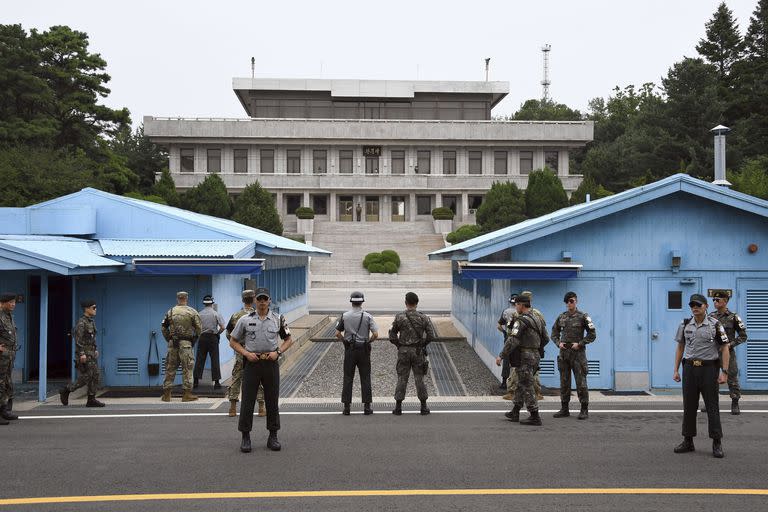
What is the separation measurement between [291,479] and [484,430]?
3306 mm

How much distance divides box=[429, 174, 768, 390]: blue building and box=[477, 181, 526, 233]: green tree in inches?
1414

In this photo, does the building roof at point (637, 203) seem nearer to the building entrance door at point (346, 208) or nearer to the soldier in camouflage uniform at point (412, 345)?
the soldier in camouflage uniform at point (412, 345)

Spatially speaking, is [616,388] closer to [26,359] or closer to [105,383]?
[105,383]

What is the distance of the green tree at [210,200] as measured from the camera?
52.1 meters

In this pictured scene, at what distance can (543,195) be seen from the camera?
53000 millimetres

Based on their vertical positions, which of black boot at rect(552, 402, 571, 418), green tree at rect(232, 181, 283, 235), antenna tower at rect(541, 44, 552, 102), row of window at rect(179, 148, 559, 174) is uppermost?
antenna tower at rect(541, 44, 552, 102)

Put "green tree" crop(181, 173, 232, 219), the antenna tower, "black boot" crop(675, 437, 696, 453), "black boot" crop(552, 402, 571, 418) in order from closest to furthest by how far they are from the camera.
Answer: "black boot" crop(675, 437, 696, 453)
"black boot" crop(552, 402, 571, 418)
"green tree" crop(181, 173, 232, 219)
the antenna tower

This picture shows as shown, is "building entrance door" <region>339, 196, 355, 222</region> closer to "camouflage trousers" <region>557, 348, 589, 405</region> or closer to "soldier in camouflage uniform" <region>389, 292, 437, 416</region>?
"soldier in camouflage uniform" <region>389, 292, 437, 416</region>

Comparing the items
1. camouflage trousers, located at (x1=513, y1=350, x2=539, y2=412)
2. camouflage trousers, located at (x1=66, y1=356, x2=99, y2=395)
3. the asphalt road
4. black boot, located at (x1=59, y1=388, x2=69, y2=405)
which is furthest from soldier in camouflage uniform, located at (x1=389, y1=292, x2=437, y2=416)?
black boot, located at (x1=59, y1=388, x2=69, y2=405)

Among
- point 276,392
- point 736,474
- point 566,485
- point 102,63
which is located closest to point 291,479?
point 276,392

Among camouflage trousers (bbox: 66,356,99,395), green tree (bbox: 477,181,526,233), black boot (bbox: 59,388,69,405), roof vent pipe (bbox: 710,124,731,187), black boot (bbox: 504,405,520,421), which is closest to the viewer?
black boot (bbox: 504,405,520,421)

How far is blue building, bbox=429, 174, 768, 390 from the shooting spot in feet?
45.4

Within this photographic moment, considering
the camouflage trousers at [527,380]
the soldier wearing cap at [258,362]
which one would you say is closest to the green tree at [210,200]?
the camouflage trousers at [527,380]

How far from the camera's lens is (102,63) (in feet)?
173
